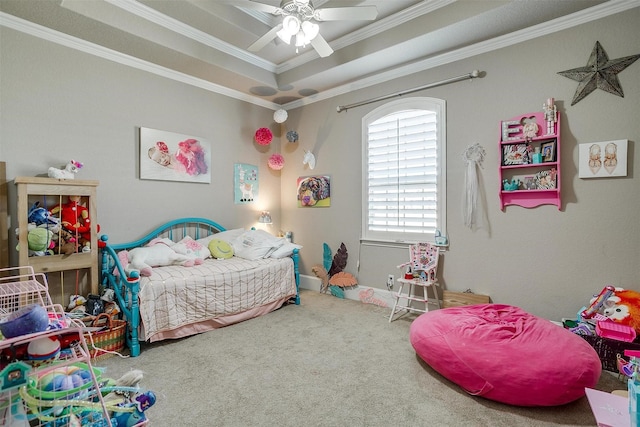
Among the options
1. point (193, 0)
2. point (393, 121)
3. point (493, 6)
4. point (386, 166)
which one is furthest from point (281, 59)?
point (493, 6)

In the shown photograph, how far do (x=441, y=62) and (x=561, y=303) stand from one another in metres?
2.55

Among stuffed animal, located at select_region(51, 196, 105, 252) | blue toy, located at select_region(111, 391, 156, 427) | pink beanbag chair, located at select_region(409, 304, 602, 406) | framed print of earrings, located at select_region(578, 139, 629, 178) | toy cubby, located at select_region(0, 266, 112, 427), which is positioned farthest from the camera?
stuffed animal, located at select_region(51, 196, 105, 252)

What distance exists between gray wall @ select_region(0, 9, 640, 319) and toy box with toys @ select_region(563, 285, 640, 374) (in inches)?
8.8

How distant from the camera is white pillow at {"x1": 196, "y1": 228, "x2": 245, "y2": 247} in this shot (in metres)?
3.71

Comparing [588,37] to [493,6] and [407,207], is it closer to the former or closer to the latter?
[493,6]

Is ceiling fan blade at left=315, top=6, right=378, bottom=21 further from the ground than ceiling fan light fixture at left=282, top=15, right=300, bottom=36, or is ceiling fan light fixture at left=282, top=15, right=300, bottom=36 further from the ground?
ceiling fan blade at left=315, top=6, right=378, bottom=21

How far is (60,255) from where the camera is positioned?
2529 mm

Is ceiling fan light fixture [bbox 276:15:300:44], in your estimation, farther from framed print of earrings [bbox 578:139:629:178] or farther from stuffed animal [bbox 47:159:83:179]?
framed print of earrings [bbox 578:139:629:178]

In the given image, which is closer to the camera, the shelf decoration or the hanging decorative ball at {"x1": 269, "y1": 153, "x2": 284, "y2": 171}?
the shelf decoration

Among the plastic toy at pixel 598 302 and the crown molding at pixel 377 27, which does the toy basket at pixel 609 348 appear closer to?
the plastic toy at pixel 598 302

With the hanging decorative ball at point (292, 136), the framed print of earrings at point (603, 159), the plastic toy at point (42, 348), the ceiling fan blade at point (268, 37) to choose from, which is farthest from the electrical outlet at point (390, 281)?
the plastic toy at point (42, 348)

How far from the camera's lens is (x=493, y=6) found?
8.19 feet

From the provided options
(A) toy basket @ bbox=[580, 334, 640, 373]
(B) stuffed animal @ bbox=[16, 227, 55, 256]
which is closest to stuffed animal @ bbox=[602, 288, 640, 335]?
(A) toy basket @ bbox=[580, 334, 640, 373]

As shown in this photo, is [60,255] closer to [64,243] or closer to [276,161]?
[64,243]
